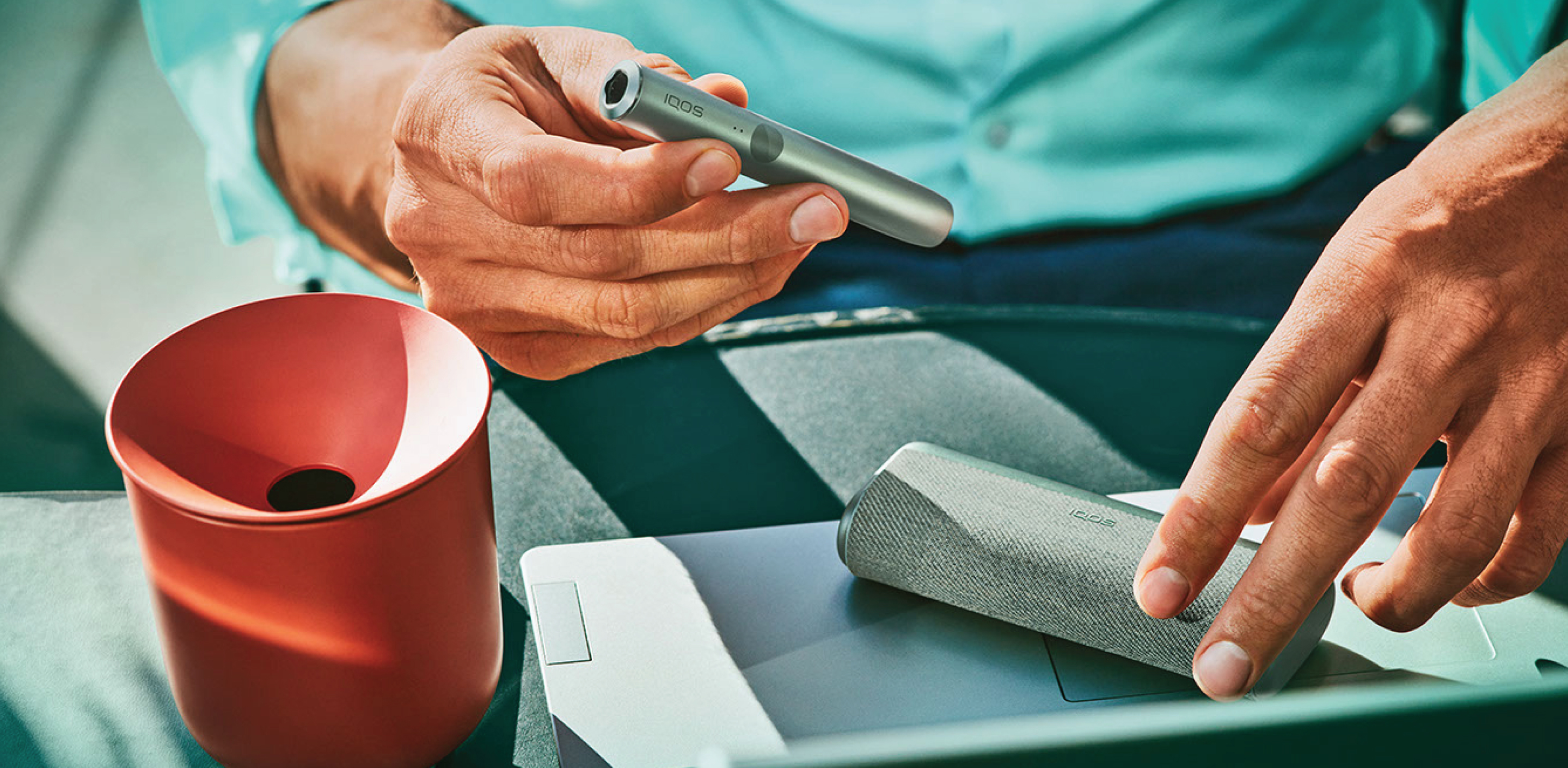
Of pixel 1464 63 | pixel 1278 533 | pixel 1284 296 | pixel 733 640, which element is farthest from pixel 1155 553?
pixel 1464 63

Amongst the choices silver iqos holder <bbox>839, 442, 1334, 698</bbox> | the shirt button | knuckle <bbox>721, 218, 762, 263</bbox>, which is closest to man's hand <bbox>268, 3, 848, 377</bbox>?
knuckle <bbox>721, 218, 762, 263</bbox>

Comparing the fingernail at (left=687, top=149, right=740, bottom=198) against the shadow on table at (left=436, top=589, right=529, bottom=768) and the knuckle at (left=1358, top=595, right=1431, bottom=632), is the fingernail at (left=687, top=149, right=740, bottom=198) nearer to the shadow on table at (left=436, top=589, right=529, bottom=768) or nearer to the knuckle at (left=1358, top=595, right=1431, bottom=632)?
the shadow on table at (left=436, top=589, right=529, bottom=768)

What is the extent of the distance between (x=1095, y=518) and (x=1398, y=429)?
0.36 ft

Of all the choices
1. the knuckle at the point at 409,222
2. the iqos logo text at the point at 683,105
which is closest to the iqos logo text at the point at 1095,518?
the iqos logo text at the point at 683,105

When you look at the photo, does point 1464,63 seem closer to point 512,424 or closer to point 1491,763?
point 512,424

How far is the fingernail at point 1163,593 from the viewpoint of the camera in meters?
0.35

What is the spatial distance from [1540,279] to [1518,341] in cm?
4

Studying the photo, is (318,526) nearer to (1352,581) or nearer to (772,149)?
(772,149)

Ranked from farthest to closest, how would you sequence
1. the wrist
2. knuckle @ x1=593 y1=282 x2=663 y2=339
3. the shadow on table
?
the wrist
knuckle @ x1=593 y1=282 x2=663 y2=339
the shadow on table

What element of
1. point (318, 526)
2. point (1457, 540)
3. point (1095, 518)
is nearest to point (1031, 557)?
point (1095, 518)

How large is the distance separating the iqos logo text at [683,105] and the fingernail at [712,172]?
14 mm

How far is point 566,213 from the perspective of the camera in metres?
0.45

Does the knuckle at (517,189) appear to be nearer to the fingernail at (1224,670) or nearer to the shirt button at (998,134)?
the fingernail at (1224,670)

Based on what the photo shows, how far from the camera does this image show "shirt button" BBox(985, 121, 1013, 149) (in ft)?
2.94
